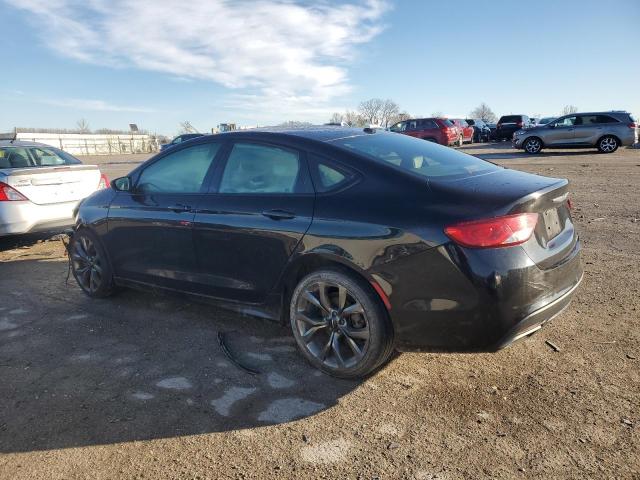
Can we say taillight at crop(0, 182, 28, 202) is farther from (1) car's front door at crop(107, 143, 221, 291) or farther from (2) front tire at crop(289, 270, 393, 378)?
(2) front tire at crop(289, 270, 393, 378)

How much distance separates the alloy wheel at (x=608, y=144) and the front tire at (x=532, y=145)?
2.26 m

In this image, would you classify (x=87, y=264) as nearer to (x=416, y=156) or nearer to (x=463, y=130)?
(x=416, y=156)

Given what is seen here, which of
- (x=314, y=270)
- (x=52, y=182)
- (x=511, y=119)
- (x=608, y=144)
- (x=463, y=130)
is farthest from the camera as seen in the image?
(x=511, y=119)

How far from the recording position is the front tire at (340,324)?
117 inches

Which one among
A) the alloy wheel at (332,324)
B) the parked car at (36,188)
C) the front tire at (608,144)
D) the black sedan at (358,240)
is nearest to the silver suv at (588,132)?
the front tire at (608,144)

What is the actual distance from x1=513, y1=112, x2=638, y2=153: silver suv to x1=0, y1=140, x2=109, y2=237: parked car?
18.0 m

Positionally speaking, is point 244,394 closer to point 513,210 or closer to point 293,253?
point 293,253

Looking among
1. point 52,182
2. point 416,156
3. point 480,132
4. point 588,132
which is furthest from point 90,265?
point 480,132

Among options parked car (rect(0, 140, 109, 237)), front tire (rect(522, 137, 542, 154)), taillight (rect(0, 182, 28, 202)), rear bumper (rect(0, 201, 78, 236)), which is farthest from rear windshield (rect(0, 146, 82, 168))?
front tire (rect(522, 137, 542, 154))

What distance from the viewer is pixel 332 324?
10.4 ft

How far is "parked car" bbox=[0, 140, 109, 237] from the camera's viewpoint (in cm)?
630

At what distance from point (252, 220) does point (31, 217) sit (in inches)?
176

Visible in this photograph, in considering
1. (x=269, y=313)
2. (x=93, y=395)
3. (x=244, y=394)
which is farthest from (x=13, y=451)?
(x=269, y=313)

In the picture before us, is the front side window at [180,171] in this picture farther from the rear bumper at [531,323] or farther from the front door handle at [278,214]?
the rear bumper at [531,323]
